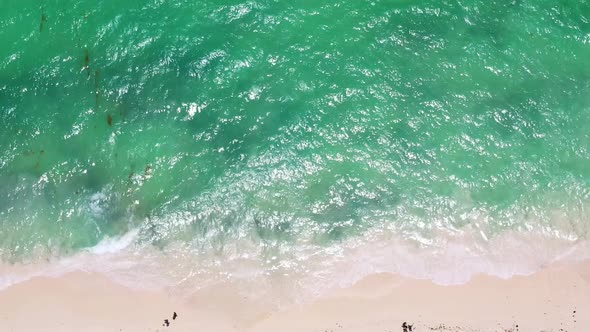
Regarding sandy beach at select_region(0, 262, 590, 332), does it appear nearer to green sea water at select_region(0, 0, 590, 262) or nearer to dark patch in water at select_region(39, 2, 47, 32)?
green sea water at select_region(0, 0, 590, 262)

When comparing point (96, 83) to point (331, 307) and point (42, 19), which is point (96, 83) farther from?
point (331, 307)

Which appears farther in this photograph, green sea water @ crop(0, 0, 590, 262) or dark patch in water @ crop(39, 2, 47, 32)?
dark patch in water @ crop(39, 2, 47, 32)

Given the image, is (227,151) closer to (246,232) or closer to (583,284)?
(246,232)

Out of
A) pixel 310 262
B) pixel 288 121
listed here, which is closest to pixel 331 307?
pixel 310 262

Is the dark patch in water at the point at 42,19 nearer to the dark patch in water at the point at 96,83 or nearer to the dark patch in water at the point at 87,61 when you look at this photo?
the dark patch in water at the point at 87,61

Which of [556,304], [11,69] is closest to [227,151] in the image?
[11,69]

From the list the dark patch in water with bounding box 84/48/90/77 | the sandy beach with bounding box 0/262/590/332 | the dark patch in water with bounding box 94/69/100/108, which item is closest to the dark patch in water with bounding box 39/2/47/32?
the dark patch in water with bounding box 84/48/90/77

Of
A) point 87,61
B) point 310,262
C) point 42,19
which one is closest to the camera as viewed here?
point 310,262
